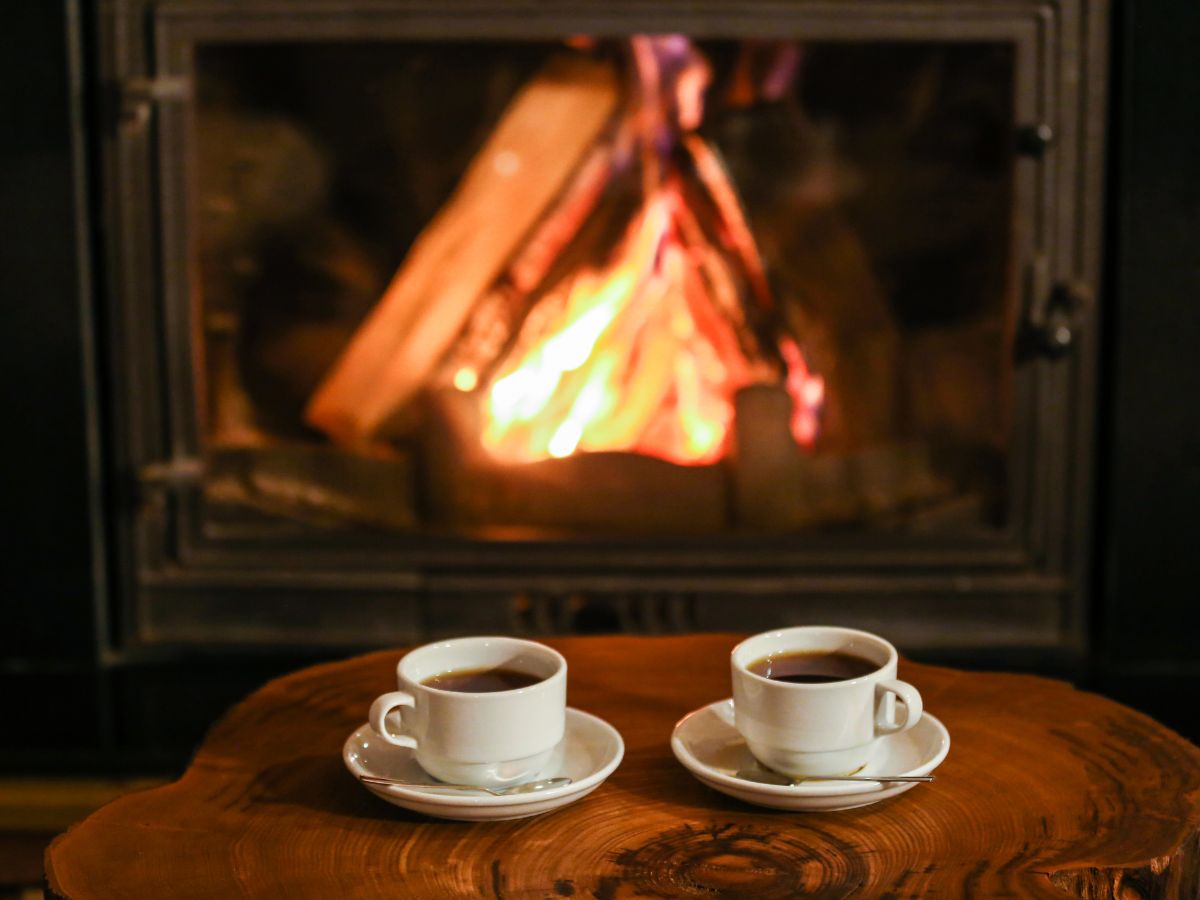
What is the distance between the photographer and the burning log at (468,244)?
1.63m

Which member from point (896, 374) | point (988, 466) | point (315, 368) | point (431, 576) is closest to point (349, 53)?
point (315, 368)

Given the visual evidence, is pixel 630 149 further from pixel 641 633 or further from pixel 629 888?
pixel 629 888

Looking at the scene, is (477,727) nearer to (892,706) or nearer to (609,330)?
(892,706)

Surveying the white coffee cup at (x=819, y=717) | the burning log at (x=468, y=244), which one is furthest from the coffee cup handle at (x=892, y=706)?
the burning log at (x=468, y=244)

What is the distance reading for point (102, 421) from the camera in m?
1.63

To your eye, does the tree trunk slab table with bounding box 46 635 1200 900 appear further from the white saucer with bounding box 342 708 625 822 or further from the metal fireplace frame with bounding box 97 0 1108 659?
the metal fireplace frame with bounding box 97 0 1108 659

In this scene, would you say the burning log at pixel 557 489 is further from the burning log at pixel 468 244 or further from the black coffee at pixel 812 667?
the black coffee at pixel 812 667

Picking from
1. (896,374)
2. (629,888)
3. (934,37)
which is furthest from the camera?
(896,374)

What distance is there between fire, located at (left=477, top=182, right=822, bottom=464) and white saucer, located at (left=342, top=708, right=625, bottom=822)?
0.79 meters

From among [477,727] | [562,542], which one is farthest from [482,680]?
[562,542]

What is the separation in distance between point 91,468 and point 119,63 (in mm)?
440

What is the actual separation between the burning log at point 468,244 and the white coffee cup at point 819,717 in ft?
3.01

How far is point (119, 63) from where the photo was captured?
156 centimetres

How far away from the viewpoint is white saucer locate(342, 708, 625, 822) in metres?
0.77
